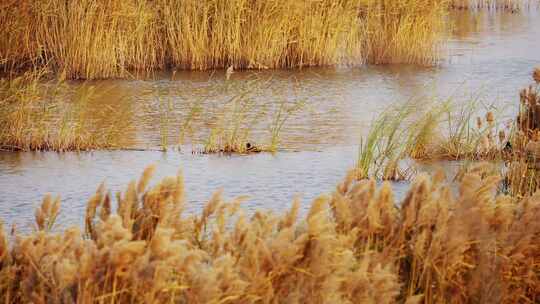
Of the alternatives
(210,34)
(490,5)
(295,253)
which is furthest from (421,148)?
(490,5)

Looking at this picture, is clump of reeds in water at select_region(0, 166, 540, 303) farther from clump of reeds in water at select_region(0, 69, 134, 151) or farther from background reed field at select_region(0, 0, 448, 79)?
background reed field at select_region(0, 0, 448, 79)

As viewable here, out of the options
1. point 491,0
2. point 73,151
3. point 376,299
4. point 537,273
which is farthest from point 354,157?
point 491,0

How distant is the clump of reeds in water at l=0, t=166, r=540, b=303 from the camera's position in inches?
113

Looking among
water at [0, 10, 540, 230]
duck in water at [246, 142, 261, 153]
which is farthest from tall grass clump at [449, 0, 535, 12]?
duck in water at [246, 142, 261, 153]

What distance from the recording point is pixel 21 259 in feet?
10.5

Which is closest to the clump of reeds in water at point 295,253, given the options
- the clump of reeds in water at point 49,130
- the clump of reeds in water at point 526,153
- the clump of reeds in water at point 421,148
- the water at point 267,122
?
the clump of reeds in water at point 526,153

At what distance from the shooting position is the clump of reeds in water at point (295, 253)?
287 centimetres

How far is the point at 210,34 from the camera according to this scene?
12.5m

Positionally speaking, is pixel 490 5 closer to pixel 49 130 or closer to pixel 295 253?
pixel 49 130

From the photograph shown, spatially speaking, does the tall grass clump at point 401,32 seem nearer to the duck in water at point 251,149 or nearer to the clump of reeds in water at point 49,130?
the clump of reeds in water at point 49,130

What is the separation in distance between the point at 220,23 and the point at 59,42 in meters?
1.81

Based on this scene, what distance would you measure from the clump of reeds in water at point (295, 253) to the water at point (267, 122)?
230 cm

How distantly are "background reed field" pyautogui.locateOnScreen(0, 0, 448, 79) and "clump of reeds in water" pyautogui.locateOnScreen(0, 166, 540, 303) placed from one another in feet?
27.3

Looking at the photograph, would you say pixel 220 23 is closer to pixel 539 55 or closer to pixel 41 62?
pixel 41 62
